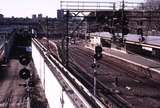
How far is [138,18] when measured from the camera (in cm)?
4134

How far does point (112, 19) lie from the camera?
35312 millimetres

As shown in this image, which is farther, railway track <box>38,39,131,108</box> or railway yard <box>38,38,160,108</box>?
railway yard <box>38,38,160,108</box>

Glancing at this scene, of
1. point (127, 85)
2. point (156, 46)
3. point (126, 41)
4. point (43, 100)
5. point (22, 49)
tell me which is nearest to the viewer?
point (127, 85)

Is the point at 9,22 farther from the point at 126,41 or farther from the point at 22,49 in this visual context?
the point at 126,41

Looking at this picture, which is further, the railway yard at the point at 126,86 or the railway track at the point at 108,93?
the railway yard at the point at 126,86

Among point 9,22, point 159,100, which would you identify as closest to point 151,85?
point 159,100

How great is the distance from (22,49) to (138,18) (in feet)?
142

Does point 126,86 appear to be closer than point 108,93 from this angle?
No

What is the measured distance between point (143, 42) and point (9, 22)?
62.8 meters

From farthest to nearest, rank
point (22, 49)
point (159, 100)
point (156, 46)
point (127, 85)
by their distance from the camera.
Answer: point (22, 49) → point (156, 46) → point (127, 85) → point (159, 100)

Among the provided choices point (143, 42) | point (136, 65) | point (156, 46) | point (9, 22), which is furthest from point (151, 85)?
point (9, 22)

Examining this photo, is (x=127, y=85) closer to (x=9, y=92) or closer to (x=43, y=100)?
(x=43, y=100)

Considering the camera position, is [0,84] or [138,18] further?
[138,18]

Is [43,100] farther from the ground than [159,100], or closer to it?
closer to it
